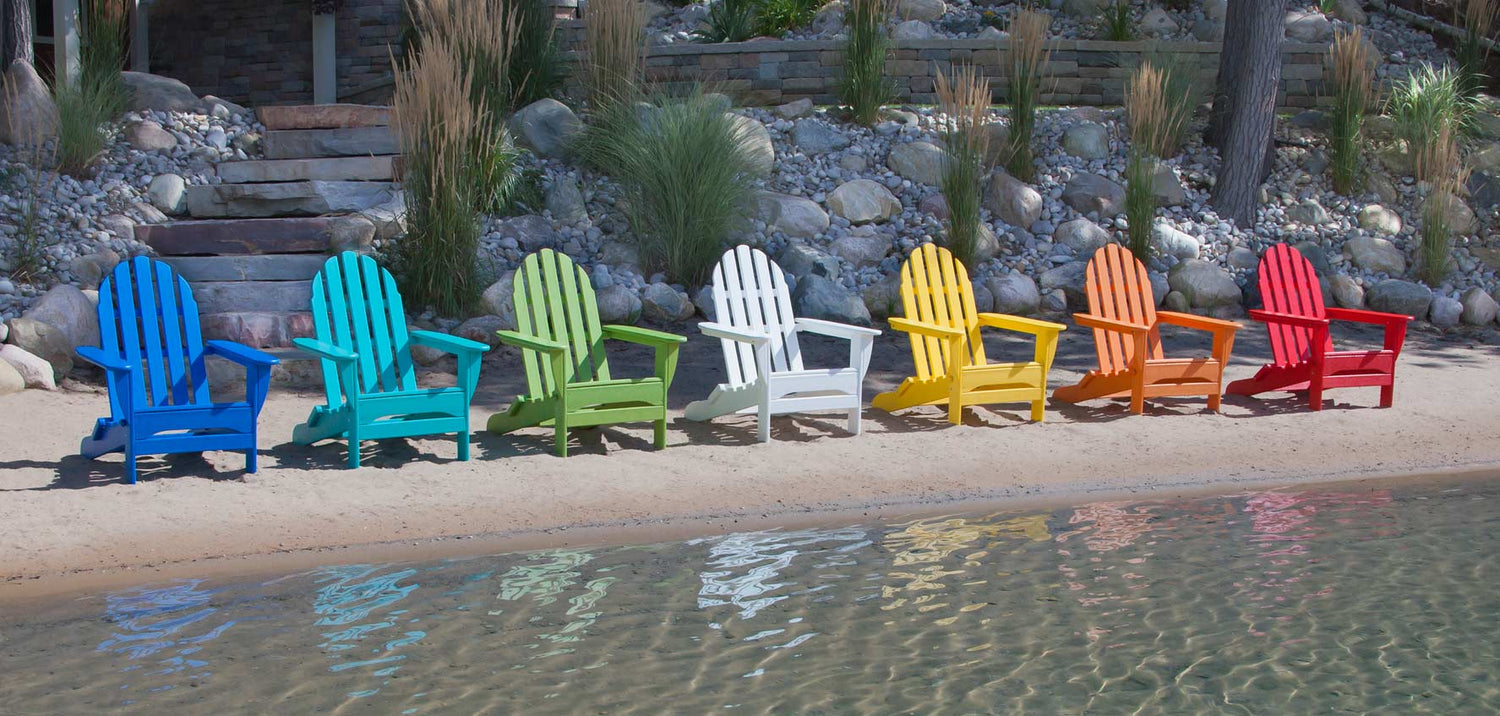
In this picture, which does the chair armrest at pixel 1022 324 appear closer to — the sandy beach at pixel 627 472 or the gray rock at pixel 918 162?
the sandy beach at pixel 627 472

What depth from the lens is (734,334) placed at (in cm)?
566

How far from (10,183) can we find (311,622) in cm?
516

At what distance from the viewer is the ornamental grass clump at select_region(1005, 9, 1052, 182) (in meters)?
9.18

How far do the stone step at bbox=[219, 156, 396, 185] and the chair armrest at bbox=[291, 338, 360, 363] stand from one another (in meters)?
3.04

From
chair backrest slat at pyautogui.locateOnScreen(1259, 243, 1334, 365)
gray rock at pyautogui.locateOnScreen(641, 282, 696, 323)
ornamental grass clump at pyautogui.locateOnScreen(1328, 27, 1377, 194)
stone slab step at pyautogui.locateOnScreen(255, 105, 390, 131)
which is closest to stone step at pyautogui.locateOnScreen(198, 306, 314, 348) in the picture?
gray rock at pyautogui.locateOnScreen(641, 282, 696, 323)

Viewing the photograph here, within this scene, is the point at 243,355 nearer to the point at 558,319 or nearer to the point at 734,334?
the point at 558,319

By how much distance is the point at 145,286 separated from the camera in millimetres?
5219

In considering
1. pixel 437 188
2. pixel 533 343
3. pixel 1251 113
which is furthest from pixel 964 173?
pixel 533 343

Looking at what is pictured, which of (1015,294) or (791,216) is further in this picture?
(791,216)

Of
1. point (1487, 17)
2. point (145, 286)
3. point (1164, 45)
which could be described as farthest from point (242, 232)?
point (1487, 17)

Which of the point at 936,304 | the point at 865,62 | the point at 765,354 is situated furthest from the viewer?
the point at 865,62

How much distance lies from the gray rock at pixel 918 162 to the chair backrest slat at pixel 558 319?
3766 mm

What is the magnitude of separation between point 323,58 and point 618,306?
5.79 m

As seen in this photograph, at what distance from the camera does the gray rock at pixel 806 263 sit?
26.2 feet
